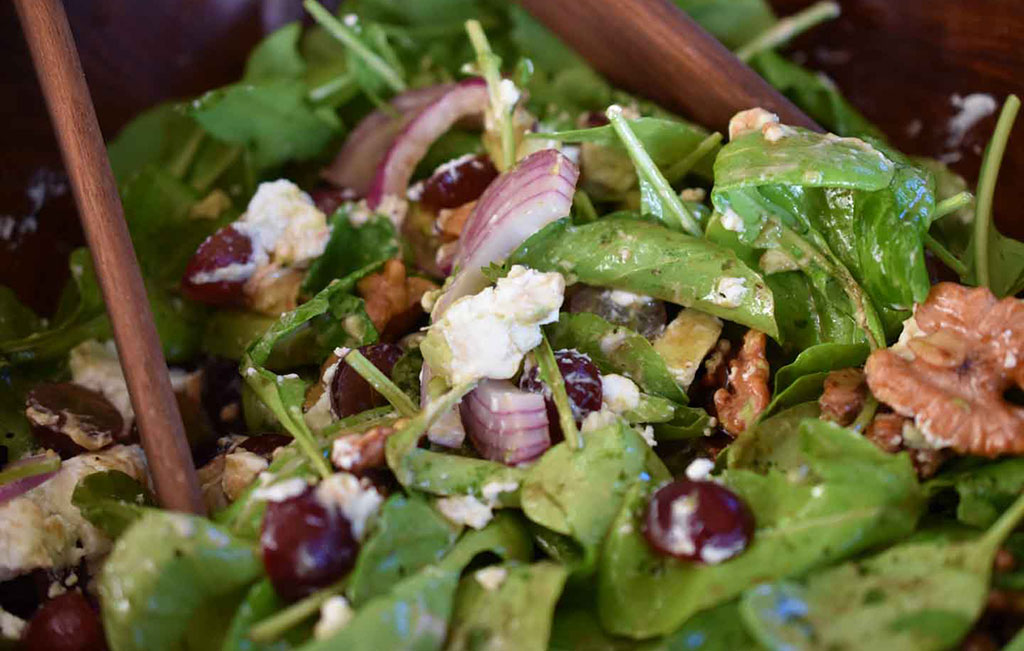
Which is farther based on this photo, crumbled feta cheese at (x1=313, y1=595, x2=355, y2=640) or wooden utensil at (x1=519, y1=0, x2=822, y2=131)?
wooden utensil at (x1=519, y1=0, x2=822, y2=131)

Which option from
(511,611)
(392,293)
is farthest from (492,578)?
(392,293)

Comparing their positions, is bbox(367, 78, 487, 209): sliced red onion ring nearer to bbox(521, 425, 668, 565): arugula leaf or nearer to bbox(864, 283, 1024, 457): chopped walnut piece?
bbox(521, 425, 668, 565): arugula leaf

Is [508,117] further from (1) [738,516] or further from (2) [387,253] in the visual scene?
(1) [738,516]

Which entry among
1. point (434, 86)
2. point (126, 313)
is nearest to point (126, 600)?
point (126, 313)

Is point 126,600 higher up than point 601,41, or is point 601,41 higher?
point 601,41

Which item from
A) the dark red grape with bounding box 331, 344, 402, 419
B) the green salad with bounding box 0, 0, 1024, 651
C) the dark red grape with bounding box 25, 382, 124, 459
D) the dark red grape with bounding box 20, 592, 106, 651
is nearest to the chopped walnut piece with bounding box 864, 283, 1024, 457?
the green salad with bounding box 0, 0, 1024, 651

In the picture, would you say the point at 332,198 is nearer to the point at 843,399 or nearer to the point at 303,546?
the point at 303,546
